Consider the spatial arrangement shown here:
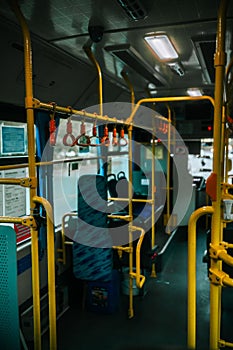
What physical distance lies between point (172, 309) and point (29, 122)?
10.7 feet

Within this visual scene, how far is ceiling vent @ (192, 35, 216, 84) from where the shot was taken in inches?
119

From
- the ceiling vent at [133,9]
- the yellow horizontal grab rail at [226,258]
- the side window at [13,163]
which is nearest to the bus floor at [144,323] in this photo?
the side window at [13,163]

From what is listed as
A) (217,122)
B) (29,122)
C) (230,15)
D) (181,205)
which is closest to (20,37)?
(29,122)

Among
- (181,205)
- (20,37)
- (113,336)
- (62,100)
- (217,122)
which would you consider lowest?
(113,336)

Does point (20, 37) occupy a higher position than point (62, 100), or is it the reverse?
point (20, 37)

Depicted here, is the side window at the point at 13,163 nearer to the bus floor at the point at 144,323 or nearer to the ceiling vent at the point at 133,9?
the bus floor at the point at 144,323

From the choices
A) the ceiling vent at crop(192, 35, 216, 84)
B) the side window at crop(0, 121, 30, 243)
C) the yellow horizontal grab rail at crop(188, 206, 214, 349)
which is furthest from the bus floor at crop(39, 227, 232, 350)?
the ceiling vent at crop(192, 35, 216, 84)

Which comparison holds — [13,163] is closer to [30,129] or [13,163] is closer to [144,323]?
[30,129]

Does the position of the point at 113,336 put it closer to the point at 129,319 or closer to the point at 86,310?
the point at 129,319

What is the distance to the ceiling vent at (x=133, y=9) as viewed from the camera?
214 centimetres

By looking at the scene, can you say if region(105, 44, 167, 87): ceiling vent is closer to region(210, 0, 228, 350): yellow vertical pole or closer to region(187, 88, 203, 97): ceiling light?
region(187, 88, 203, 97): ceiling light

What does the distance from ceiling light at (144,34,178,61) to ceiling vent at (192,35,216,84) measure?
24 cm

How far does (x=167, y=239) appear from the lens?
21.5 feet

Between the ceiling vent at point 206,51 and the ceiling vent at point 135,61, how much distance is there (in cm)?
62
